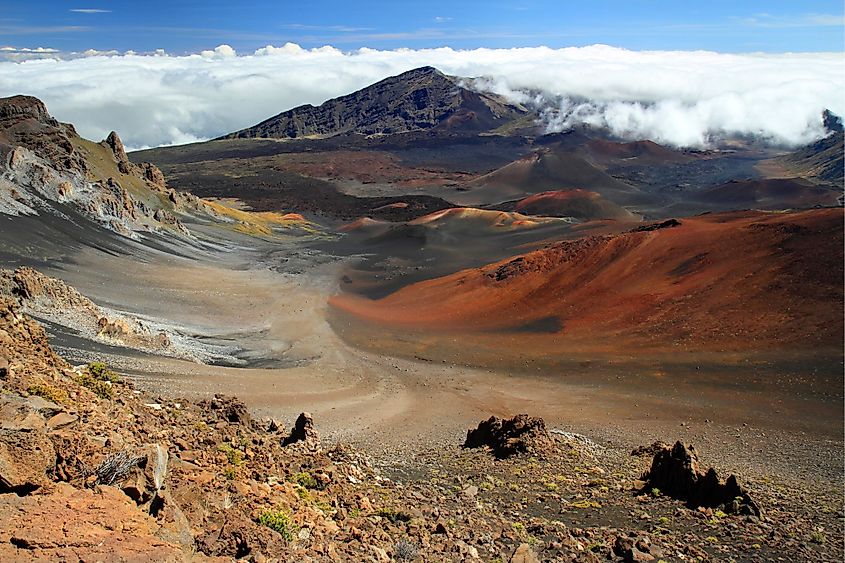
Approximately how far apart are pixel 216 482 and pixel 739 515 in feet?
30.7

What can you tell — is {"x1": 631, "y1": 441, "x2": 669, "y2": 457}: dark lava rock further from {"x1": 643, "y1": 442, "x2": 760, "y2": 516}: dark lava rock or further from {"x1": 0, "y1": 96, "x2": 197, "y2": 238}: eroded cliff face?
{"x1": 0, "y1": 96, "x2": 197, "y2": 238}: eroded cliff face

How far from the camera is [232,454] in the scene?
10.1 m

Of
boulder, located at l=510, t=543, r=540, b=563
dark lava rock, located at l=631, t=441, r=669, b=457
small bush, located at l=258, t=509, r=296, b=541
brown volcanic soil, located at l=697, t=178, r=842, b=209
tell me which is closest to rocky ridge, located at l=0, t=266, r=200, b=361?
dark lava rock, located at l=631, t=441, r=669, b=457

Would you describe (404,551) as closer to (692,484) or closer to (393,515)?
(393,515)

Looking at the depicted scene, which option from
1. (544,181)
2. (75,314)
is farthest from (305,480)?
(544,181)

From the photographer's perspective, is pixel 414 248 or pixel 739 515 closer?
pixel 739 515

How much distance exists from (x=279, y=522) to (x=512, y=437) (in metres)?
9.11

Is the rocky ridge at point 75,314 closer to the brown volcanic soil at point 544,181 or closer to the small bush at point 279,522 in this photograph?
the small bush at point 279,522

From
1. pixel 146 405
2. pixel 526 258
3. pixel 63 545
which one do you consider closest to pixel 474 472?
pixel 146 405

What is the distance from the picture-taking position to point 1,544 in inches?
217

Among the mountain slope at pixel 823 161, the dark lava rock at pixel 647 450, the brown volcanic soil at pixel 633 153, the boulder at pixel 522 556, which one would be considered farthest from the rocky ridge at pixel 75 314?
the brown volcanic soil at pixel 633 153

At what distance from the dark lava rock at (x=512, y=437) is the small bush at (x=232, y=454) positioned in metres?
7.19

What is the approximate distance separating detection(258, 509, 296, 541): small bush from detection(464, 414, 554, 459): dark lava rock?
8.37m

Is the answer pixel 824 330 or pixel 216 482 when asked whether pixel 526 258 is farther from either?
pixel 216 482
